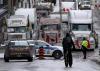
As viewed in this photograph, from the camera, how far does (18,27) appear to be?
5362 centimetres

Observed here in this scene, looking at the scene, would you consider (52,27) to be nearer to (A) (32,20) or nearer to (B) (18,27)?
(A) (32,20)

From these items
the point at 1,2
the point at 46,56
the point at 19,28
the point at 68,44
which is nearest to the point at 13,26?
the point at 19,28

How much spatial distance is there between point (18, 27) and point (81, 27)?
5947 mm

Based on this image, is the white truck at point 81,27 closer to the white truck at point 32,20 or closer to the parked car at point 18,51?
the white truck at point 32,20

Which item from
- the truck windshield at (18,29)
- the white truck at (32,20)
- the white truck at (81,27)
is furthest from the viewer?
the white truck at (32,20)

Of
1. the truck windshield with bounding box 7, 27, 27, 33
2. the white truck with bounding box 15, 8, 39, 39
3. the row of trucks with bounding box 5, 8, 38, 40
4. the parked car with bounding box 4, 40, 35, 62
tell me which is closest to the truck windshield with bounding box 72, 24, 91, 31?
the row of trucks with bounding box 5, 8, 38, 40

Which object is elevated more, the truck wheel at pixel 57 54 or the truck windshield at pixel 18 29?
the truck windshield at pixel 18 29

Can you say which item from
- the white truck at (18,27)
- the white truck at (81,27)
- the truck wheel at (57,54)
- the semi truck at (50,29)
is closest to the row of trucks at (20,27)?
the white truck at (18,27)

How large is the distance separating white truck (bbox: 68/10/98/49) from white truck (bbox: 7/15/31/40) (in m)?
4.27

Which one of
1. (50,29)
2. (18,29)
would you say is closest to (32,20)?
(50,29)

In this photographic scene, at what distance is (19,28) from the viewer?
53.7m

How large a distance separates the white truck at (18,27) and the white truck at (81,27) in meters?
4.27

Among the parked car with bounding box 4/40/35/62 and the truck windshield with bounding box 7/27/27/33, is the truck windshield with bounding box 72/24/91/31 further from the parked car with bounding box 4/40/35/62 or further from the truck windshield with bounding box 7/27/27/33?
the parked car with bounding box 4/40/35/62

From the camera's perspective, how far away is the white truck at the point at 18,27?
53.0 meters
